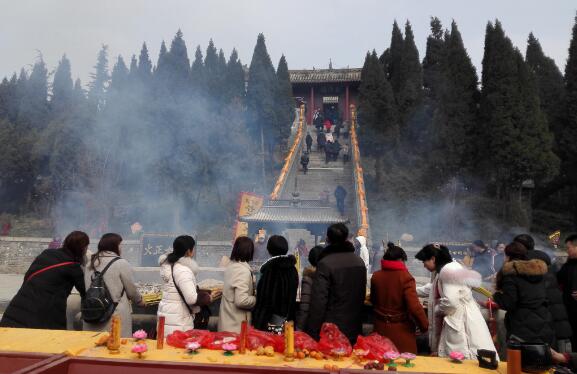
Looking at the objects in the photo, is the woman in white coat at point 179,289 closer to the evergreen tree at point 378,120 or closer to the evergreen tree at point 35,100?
the evergreen tree at point 378,120

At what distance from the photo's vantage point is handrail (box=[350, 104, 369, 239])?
50.2 feet

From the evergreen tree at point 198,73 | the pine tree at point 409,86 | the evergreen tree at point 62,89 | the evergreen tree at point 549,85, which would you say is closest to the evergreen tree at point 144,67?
the evergreen tree at point 198,73

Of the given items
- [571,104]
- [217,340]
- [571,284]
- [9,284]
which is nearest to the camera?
[217,340]

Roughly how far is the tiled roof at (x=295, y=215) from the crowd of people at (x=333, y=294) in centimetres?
770

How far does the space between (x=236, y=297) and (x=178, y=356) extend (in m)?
0.94

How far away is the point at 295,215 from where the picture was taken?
12.0 m

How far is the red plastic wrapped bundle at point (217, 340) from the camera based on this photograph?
126 inches

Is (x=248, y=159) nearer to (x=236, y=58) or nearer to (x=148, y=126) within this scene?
(x=148, y=126)

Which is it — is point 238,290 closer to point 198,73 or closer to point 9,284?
point 9,284

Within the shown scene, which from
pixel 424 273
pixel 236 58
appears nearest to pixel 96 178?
pixel 236 58

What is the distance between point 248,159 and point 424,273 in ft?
38.5

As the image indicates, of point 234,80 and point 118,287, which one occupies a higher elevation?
point 234,80

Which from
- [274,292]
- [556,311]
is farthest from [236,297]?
[556,311]

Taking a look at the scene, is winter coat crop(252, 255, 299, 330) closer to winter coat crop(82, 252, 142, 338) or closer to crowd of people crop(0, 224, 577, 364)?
crowd of people crop(0, 224, 577, 364)
